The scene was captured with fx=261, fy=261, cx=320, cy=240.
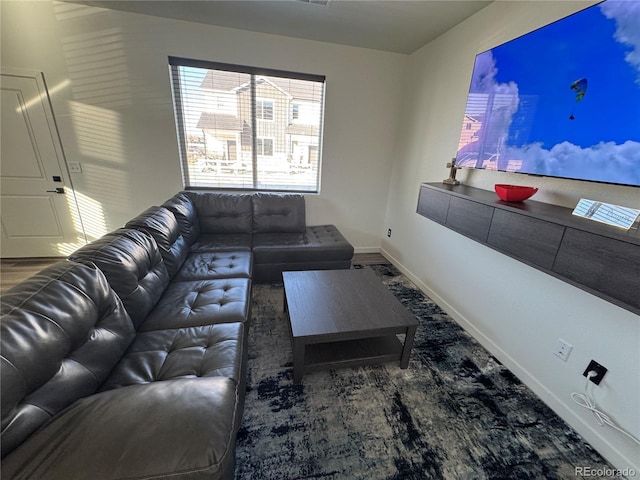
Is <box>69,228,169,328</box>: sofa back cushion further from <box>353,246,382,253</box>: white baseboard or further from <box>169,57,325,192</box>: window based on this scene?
<box>353,246,382,253</box>: white baseboard

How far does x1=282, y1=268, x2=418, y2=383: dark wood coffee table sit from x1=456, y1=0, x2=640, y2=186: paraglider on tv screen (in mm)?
1256

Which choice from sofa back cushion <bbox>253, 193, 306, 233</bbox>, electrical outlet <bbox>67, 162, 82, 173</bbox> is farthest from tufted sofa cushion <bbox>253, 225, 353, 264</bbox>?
electrical outlet <bbox>67, 162, 82, 173</bbox>

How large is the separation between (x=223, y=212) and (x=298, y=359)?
194 cm

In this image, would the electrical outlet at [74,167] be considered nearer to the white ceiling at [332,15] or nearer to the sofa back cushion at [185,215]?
the sofa back cushion at [185,215]

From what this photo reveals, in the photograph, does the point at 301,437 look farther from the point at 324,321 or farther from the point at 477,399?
the point at 477,399

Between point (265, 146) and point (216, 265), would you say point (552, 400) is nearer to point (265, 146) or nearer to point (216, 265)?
point (216, 265)

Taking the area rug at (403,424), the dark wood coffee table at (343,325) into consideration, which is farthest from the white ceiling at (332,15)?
the area rug at (403,424)

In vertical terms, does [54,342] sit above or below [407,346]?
above

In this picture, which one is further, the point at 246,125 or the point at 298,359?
the point at 246,125

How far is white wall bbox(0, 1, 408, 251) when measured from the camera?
249 cm

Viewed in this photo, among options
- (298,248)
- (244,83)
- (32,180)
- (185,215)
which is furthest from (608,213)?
(32,180)

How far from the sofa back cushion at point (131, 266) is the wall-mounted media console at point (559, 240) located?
2105 mm

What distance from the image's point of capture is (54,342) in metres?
0.91

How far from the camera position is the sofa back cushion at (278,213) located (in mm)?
2984
